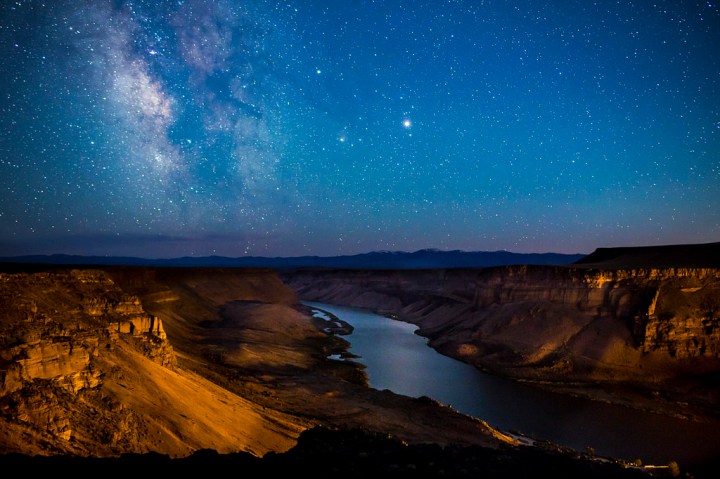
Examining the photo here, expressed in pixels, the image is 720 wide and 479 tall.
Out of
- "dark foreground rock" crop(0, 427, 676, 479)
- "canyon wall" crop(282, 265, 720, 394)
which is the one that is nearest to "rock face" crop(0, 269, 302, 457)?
"dark foreground rock" crop(0, 427, 676, 479)

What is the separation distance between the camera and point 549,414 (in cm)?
2414

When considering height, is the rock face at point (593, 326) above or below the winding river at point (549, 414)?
above

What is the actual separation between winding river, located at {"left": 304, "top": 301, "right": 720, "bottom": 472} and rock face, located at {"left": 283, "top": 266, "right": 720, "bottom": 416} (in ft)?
12.8

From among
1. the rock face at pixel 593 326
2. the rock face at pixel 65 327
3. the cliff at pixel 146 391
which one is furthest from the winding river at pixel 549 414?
the rock face at pixel 65 327

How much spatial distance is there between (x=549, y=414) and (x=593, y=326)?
1357 cm

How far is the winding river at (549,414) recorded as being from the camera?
2011cm

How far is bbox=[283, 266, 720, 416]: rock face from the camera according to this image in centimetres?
3000

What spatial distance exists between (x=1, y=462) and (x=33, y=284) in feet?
44.8

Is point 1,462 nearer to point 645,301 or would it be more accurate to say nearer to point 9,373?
point 9,373

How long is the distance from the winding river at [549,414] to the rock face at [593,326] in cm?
390

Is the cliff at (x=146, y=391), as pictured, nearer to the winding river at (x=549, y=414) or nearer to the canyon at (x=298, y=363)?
the canyon at (x=298, y=363)

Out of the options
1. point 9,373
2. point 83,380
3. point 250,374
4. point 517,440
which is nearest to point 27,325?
point 83,380

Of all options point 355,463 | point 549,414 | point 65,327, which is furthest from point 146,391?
point 549,414

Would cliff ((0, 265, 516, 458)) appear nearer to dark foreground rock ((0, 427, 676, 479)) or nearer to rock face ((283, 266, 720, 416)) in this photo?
dark foreground rock ((0, 427, 676, 479))
